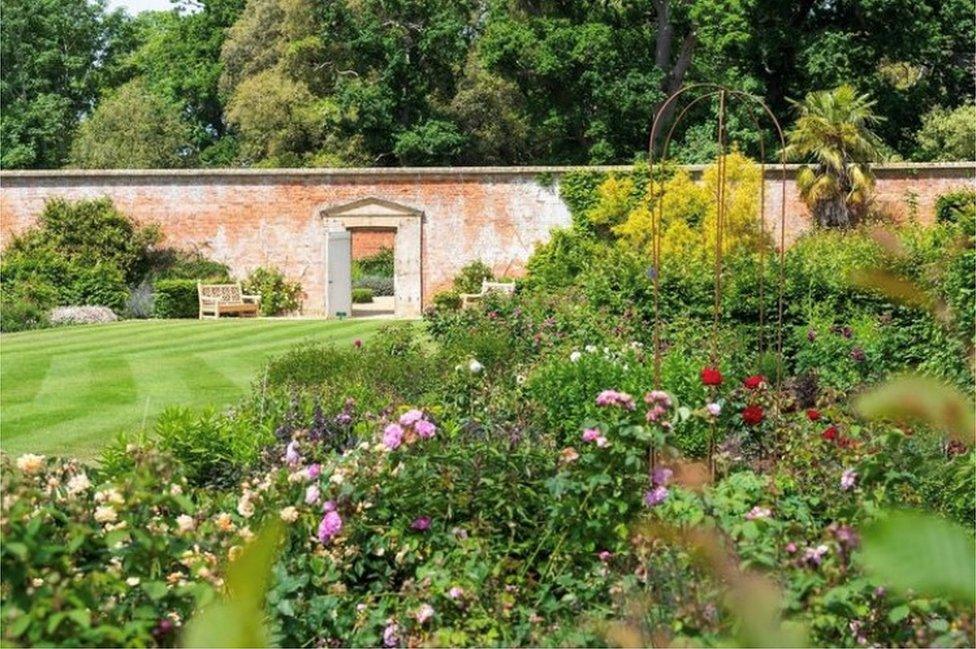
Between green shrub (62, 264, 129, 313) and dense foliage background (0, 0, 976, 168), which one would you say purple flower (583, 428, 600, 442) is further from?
dense foliage background (0, 0, 976, 168)

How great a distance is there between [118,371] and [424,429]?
28.4 ft

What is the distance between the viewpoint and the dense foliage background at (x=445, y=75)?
24.1m

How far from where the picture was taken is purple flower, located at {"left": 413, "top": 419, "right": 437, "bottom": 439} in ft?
11.9

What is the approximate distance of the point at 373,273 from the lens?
28609 mm

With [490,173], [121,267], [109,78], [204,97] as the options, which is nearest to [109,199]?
[121,267]

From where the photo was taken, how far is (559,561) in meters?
3.58

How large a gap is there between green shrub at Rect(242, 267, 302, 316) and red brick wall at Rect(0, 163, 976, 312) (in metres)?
0.20

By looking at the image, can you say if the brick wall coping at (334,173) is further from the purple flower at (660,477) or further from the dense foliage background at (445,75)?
the purple flower at (660,477)

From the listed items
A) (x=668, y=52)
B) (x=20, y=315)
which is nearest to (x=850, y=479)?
(x=20, y=315)

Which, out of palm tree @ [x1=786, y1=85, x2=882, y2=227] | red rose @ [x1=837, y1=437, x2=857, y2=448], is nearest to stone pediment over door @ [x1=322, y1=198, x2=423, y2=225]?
palm tree @ [x1=786, y1=85, x2=882, y2=227]

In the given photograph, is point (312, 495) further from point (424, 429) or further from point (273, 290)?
point (273, 290)

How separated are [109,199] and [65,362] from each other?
31.4 feet

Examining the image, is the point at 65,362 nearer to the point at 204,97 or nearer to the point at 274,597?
the point at 274,597

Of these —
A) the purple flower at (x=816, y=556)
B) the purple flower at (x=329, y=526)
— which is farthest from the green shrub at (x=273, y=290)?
the purple flower at (x=816, y=556)
